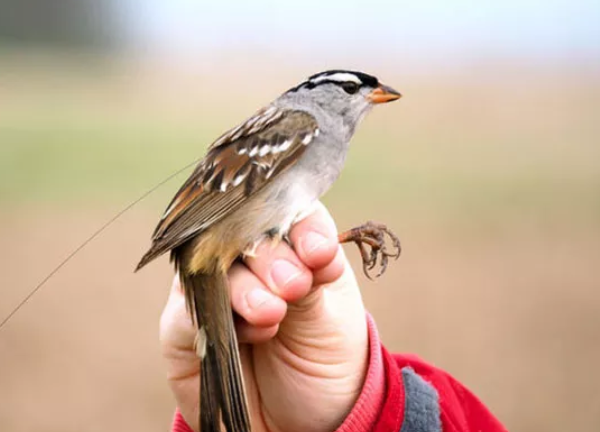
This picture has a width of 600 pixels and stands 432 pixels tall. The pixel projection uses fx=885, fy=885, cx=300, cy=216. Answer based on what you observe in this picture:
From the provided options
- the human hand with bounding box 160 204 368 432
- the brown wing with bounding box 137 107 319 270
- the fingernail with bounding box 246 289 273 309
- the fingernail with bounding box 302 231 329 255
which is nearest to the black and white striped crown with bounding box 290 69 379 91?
the brown wing with bounding box 137 107 319 270

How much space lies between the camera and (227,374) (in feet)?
6.47

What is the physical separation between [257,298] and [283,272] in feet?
0.27

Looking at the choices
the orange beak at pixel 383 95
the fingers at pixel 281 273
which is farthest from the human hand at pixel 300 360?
the orange beak at pixel 383 95

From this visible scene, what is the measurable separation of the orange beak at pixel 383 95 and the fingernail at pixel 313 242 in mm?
633

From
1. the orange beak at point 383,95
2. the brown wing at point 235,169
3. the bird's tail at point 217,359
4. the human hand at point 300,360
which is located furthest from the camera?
the orange beak at point 383,95

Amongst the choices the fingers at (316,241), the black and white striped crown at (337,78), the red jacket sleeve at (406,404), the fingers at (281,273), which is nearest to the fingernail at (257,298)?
the fingers at (281,273)

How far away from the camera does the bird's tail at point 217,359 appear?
76.7 inches

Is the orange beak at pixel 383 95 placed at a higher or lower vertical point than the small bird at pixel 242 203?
higher

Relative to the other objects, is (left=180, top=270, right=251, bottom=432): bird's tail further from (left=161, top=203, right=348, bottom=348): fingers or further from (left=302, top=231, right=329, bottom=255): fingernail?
(left=302, top=231, right=329, bottom=255): fingernail

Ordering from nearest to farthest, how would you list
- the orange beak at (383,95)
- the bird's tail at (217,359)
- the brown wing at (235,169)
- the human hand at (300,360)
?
the bird's tail at (217,359), the brown wing at (235,169), the human hand at (300,360), the orange beak at (383,95)

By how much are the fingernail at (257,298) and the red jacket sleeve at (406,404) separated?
55 centimetres

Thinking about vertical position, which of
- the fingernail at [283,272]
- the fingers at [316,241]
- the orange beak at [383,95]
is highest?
the orange beak at [383,95]

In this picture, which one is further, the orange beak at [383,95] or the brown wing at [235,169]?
the orange beak at [383,95]

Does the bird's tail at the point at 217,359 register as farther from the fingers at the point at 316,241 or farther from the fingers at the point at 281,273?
the fingers at the point at 316,241
